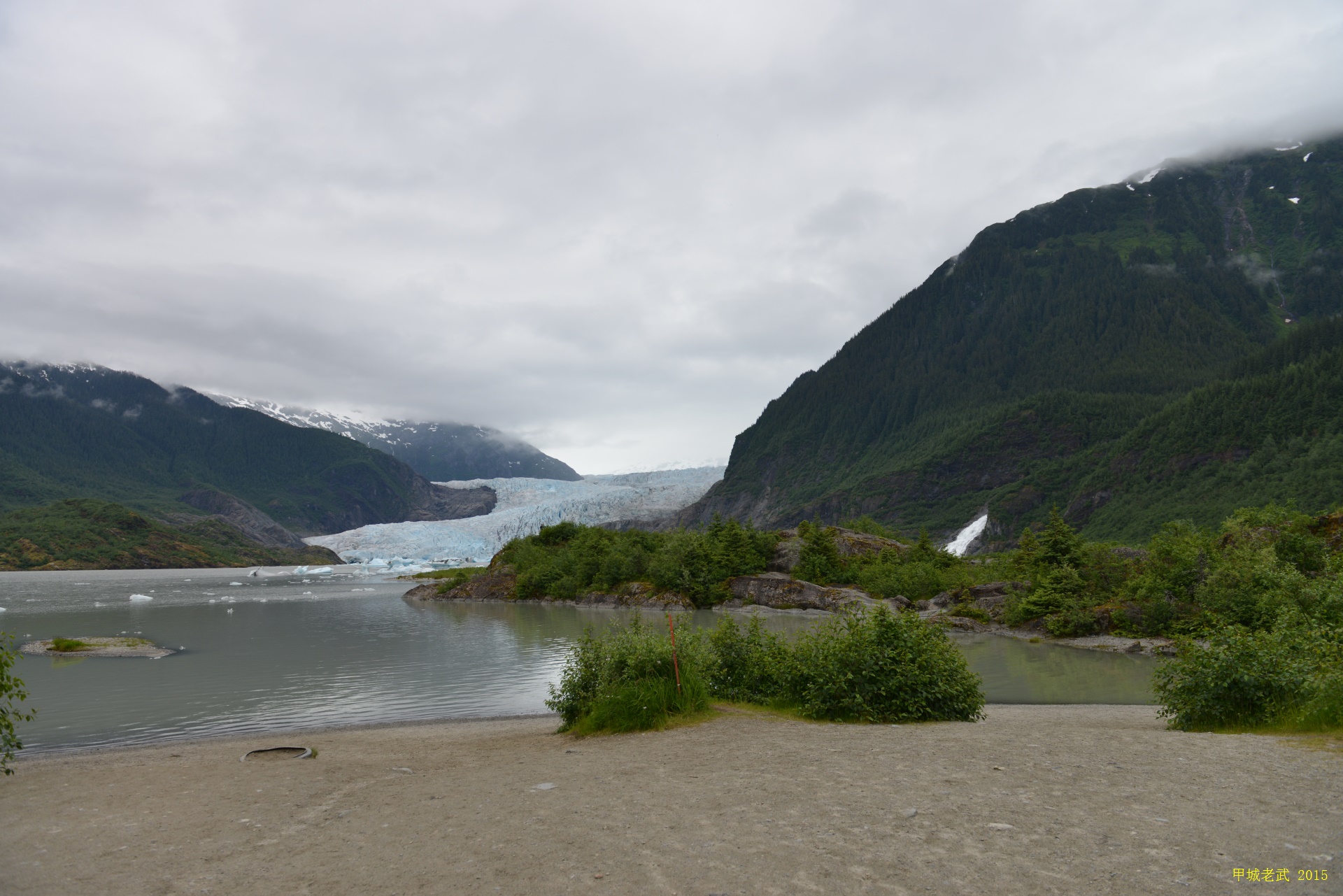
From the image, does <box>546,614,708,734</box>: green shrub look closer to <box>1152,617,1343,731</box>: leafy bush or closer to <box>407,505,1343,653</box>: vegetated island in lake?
<box>1152,617,1343,731</box>: leafy bush

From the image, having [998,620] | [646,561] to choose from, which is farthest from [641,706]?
[646,561]

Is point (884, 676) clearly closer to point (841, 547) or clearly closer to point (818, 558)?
point (818, 558)

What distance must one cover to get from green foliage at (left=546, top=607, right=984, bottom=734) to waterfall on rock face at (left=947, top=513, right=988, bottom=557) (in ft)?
389

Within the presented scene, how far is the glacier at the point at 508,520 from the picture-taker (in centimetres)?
16262

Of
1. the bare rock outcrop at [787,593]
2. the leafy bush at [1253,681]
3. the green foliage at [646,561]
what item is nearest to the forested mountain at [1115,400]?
the bare rock outcrop at [787,593]

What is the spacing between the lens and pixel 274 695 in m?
26.2

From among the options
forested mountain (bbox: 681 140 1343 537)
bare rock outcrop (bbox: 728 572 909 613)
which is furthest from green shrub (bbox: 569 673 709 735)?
forested mountain (bbox: 681 140 1343 537)

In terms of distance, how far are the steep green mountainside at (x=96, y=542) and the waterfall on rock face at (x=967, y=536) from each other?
6422 inches

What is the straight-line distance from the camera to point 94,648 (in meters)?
36.0

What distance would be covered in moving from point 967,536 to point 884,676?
4913 inches

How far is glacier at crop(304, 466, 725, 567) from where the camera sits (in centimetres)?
16262

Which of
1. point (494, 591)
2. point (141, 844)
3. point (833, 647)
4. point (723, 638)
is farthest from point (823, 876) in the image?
point (494, 591)

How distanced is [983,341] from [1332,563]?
17515cm

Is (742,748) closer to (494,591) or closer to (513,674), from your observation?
(513,674)
